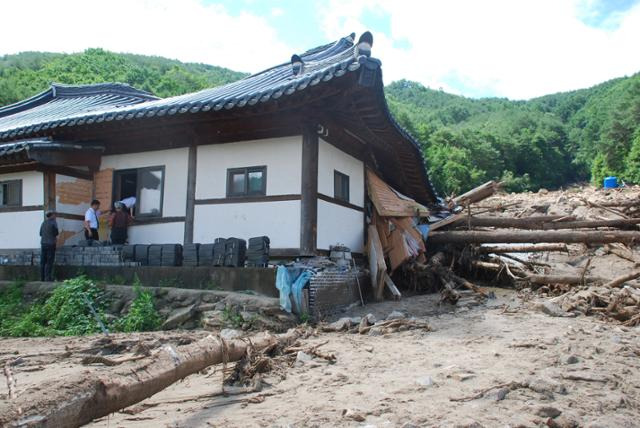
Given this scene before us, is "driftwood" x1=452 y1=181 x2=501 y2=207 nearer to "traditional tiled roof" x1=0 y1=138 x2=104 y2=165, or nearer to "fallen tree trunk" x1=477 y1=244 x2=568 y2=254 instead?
"fallen tree trunk" x1=477 y1=244 x2=568 y2=254

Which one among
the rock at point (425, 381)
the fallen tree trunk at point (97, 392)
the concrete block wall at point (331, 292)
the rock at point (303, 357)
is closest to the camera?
the fallen tree trunk at point (97, 392)

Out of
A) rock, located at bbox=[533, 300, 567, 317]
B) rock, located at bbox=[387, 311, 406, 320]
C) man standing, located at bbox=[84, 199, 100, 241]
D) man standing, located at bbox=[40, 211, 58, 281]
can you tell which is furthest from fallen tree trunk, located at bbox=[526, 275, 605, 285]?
man standing, located at bbox=[40, 211, 58, 281]

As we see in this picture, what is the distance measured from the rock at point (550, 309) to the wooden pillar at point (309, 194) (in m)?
4.30

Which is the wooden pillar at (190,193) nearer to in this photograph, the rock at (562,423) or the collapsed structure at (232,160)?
the collapsed structure at (232,160)

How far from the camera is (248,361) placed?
17.5 feet

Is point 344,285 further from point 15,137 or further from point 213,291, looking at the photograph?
point 15,137

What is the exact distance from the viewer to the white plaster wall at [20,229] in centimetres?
1142

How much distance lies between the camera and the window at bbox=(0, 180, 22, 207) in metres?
11.8

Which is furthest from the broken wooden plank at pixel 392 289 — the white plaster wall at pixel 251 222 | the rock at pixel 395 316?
the white plaster wall at pixel 251 222

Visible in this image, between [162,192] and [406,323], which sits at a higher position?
[162,192]

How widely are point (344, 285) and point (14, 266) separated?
7.25 metres

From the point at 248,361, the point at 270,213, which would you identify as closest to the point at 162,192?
the point at 270,213

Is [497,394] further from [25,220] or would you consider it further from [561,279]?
[25,220]

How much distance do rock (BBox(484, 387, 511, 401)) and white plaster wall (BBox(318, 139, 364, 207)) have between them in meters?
6.12
